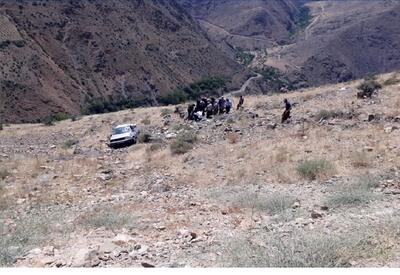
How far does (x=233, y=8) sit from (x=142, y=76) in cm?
10833

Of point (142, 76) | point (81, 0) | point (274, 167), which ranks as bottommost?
point (142, 76)

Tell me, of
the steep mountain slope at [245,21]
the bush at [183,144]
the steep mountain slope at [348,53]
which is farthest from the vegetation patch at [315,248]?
the steep mountain slope at [245,21]

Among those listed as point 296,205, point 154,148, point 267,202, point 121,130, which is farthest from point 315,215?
point 121,130

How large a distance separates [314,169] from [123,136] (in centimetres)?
1397

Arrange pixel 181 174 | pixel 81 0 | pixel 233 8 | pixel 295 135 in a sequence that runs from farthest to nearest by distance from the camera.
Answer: pixel 233 8
pixel 81 0
pixel 295 135
pixel 181 174

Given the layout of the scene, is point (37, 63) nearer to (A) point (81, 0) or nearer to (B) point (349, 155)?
(A) point (81, 0)

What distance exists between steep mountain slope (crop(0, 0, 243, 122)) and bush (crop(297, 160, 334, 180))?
49.1 m

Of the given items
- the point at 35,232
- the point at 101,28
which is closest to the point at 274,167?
the point at 35,232

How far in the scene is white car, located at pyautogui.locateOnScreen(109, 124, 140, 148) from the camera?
2491 cm

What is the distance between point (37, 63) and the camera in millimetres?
67500

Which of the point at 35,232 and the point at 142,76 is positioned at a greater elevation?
the point at 35,232

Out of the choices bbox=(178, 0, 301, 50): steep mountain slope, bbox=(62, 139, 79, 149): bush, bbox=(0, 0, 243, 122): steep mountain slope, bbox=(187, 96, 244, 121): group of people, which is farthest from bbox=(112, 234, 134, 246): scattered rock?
bbox=(178, 0, 301, 50): steep mountain slope

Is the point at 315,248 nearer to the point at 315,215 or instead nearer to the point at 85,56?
the point at 315,215

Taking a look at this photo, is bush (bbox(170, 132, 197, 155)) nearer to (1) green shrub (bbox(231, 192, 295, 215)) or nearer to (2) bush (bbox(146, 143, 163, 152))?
(2) bush (bbox(146, 143, 163, 152))
